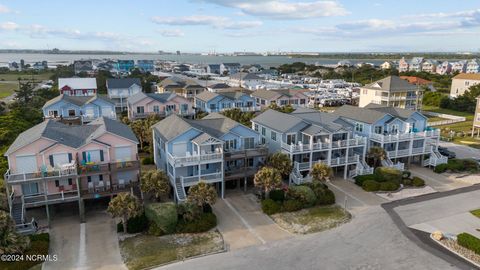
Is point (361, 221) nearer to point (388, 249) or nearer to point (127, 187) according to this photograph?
point (388, 249)

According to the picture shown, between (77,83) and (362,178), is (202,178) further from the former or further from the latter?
(77,83)

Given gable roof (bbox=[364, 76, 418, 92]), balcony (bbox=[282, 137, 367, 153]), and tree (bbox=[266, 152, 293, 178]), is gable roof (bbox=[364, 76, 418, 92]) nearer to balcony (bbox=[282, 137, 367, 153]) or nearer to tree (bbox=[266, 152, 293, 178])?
balcony (bbox=[282, 137, 367, 153])

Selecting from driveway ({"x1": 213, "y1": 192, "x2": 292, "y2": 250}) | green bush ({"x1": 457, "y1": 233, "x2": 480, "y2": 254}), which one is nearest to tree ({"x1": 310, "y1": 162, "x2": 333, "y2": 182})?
driveway ({"x1": 213, "y1": 192, "x2": 292, "y2": 250})

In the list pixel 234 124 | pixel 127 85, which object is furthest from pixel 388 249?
pixel 127 85

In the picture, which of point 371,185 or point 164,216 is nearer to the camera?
point 164,216

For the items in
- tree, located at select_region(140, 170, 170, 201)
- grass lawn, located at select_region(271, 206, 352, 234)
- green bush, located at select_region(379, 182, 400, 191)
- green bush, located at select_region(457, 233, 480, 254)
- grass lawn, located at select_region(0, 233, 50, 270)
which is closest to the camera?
grass lawn, located at select_region(0, 233, 50, 270)

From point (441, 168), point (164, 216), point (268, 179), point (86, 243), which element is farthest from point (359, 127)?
point (86, 243)
